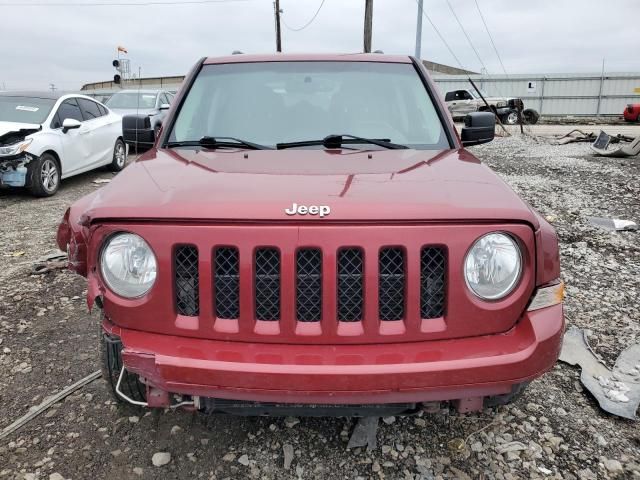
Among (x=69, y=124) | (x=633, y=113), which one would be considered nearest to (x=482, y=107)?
(x=633, y=113)

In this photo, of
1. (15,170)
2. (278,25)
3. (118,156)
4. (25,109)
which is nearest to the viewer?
(15,170)

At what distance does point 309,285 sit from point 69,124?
7.63m

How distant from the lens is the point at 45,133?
7730 mm

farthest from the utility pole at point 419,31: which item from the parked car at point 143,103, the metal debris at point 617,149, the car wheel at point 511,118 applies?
the parked car at point 143,103

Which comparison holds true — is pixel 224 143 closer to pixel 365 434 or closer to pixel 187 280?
pixel 187 280

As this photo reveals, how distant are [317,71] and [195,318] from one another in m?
2.02

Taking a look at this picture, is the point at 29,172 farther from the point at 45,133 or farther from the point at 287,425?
the point at 287,425

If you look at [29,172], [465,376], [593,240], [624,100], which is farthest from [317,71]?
[624,100]

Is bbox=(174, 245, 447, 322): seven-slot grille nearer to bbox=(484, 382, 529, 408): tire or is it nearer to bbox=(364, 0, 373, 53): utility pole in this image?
bbox=(484, 382, 529, 408): tire

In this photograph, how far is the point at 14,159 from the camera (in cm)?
727

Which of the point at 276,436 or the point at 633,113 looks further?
the point at 633,113

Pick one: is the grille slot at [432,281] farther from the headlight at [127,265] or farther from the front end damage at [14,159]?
the front end damage at [14,159]

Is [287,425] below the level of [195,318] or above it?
below

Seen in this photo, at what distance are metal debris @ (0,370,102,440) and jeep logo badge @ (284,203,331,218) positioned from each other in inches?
70.5
